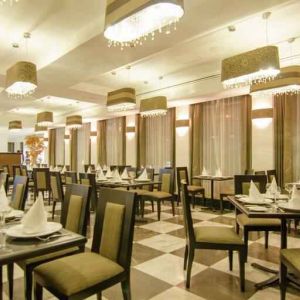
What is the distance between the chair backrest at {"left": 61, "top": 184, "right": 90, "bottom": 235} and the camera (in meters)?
2.04

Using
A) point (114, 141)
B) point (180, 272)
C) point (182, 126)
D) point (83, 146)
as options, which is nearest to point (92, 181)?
point (180, 272)

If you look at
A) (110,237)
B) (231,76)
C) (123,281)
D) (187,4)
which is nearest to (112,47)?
(187,4)

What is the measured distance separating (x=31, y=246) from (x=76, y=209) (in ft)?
2.47

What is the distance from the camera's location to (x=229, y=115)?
661 cm

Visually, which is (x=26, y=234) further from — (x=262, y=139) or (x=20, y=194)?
(x=262, y=139)

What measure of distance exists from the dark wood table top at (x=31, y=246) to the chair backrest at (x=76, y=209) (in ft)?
1.42

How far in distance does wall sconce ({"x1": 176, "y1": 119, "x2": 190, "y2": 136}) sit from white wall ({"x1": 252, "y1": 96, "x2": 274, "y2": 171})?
1.86 metres

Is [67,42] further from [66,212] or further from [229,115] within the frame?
[229,115]

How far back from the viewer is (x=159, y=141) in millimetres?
8195

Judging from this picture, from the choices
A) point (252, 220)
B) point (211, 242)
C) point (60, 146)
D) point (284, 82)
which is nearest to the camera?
point (211, 242)

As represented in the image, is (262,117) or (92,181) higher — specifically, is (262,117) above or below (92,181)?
A: above

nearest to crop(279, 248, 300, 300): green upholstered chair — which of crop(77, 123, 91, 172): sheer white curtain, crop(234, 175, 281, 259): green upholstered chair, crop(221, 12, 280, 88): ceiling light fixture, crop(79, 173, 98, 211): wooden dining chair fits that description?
crop(234, 175, 281, 259): green upholstered chair

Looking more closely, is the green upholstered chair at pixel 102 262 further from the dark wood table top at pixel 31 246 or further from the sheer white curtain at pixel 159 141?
the sheer white curtain at pixel 159 141

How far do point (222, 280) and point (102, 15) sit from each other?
340cm
